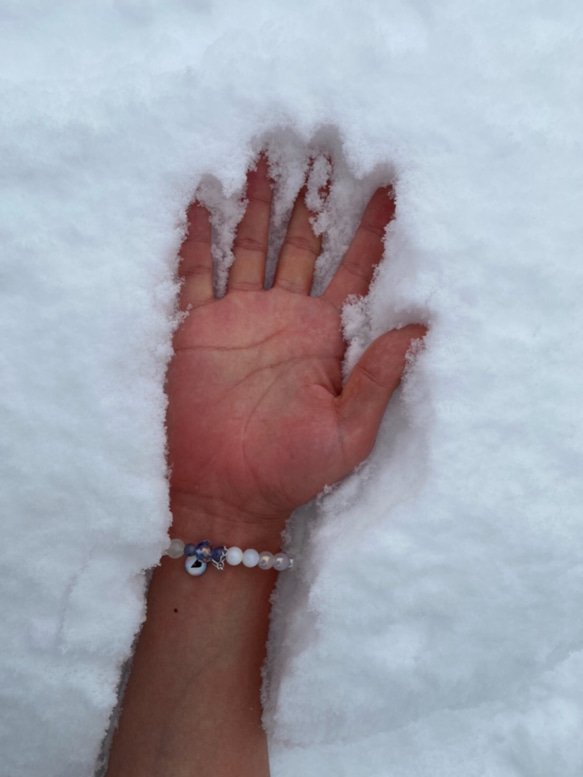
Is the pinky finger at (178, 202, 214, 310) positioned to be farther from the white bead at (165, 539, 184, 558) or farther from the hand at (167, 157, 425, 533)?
the white bead at (165, 539, 184, 558)

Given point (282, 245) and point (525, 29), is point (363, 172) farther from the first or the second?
point (525, 29)

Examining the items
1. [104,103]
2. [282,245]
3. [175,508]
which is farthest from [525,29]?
[175,508]

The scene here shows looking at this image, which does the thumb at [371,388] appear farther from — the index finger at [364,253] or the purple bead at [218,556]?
the purple bead at [218,556]

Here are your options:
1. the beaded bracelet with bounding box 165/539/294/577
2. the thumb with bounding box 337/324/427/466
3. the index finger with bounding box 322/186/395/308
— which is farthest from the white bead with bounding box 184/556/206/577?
the index finger with bounding box 322/186/395/308

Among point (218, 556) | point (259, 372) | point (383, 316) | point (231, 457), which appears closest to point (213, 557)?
point (218, 556)

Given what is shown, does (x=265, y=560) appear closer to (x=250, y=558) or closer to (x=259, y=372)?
(x=250, y=558)

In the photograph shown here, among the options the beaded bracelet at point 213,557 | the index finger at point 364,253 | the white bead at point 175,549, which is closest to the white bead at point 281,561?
the beaded bracelet at point 213,557
